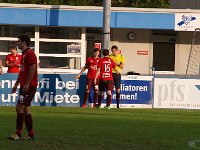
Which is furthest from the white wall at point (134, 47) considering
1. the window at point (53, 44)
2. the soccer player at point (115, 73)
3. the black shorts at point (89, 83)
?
the black shorts at point (89, 83)

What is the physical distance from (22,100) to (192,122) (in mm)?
6941

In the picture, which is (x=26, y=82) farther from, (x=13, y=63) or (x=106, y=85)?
(x=13, y=63)

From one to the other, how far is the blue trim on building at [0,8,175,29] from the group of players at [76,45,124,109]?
8.65 m

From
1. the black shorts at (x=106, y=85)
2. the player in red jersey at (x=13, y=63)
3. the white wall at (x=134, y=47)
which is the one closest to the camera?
the black shorts at (x=106, y=85)

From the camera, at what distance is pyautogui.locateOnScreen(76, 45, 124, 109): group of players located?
2531 centimetres

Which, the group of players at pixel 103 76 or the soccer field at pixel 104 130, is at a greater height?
the group of players at pixel 103 76

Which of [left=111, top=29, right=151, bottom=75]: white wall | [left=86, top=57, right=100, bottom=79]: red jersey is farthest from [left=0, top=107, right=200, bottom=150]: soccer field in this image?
[left=111, top=29, right=151, bottom=75]: white wall

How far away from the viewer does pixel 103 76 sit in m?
25.4

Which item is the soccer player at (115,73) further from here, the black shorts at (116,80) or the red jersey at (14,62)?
the red jersey at (14,62)

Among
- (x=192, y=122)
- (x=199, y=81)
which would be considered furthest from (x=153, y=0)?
(x=192, y=122)

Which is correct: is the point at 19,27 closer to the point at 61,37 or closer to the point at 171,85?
the point at 61,37

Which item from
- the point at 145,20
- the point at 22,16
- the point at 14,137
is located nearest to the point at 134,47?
the point at 145,20

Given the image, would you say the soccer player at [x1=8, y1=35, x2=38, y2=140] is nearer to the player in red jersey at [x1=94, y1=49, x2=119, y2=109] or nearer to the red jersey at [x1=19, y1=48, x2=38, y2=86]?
the red jersey at [x1=19, y1=48, x2=38, y2=86]

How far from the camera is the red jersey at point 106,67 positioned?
82.8 ft
